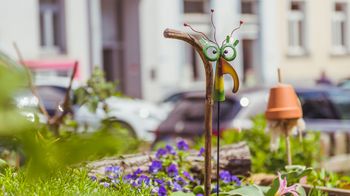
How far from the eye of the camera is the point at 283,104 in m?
3.23

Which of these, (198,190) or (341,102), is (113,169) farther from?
(341,102)

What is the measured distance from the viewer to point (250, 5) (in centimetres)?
2781

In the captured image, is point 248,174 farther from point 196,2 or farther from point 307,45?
point 307,45

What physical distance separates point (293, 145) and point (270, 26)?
76.9ft

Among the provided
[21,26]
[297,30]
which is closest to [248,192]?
[21,26]

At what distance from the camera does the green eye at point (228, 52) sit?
7.79 feet

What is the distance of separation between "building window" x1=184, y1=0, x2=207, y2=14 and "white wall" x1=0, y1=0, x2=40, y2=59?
225 inches

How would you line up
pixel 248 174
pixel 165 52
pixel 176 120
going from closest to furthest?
pixel 248 174
pixel 176 120
pixel 165 52

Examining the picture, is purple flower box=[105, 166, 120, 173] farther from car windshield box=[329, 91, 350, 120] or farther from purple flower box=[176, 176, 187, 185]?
car windshield box=[329, 91, 350, 120]

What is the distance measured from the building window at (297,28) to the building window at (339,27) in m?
1.63

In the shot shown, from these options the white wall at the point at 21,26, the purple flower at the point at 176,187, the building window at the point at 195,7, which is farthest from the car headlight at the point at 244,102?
the building window at the point at 195,7

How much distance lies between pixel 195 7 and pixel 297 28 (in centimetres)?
488

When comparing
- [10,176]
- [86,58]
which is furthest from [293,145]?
[86,58]

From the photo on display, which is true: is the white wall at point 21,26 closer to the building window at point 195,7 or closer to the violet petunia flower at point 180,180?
the building window at point 195,7
